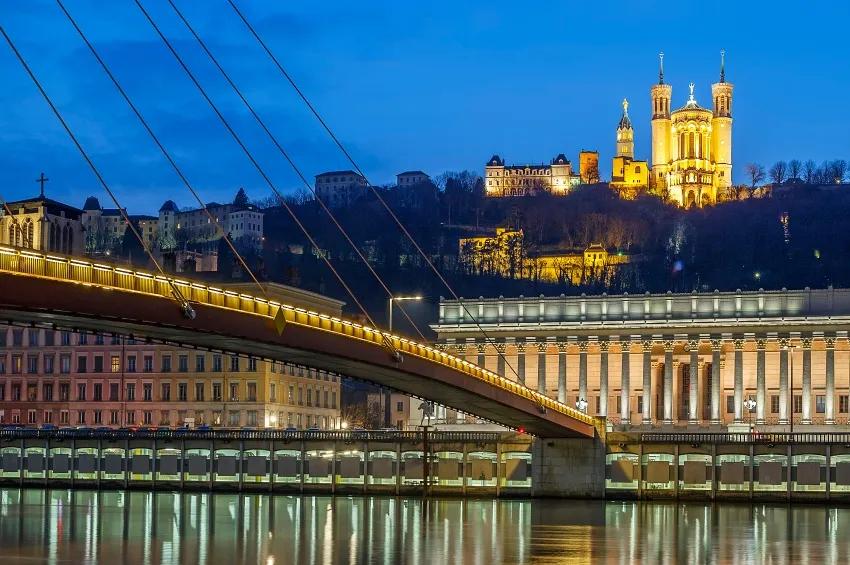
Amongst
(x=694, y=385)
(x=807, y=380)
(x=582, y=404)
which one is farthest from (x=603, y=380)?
(x=807, y=380)

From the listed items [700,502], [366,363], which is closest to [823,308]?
[700,502]

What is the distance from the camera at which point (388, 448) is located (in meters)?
118

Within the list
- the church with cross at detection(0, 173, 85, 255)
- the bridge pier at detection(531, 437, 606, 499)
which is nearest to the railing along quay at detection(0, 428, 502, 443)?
the bridge pier at detection(531, 437, 606, 499)

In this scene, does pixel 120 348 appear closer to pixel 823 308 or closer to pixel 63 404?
pixel 63 404

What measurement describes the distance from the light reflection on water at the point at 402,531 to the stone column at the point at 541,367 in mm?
48420

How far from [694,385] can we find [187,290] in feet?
290

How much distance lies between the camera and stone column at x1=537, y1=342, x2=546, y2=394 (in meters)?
159

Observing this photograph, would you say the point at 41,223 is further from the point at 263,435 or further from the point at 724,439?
the point at 724,439

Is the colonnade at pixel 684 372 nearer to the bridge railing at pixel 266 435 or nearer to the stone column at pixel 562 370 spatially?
the stone column at pixel 562 370

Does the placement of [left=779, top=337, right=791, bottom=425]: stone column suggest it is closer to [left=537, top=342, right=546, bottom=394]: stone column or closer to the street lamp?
A: the street lamp

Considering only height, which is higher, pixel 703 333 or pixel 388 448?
pixel 703 333

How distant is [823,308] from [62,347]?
219 feet

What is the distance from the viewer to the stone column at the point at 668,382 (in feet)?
506

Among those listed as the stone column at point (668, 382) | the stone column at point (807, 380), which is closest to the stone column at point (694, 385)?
the stone column at point (668, 382)
